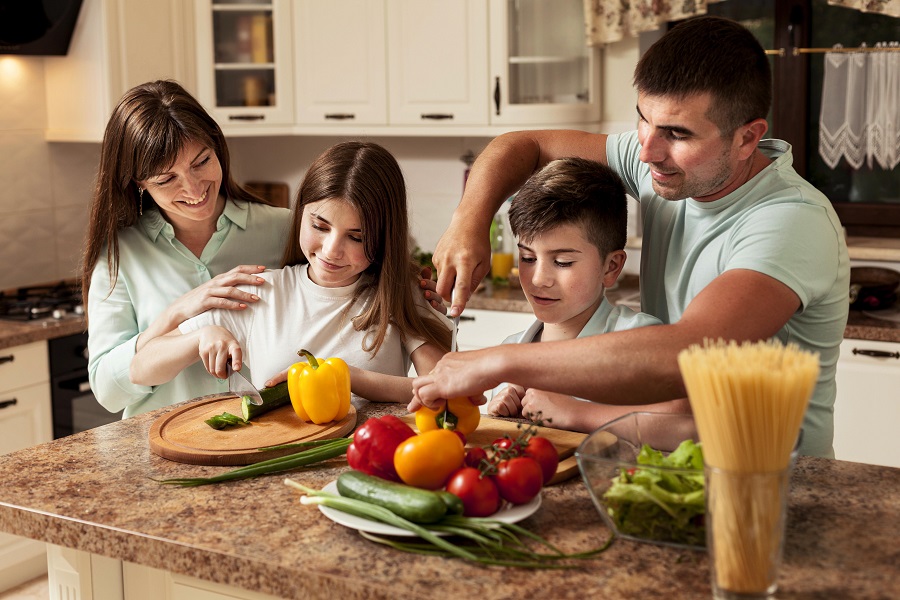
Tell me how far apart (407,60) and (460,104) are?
0.29 metres

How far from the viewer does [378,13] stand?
3.99 m

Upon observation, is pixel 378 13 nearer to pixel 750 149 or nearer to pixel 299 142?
pixel 299 142

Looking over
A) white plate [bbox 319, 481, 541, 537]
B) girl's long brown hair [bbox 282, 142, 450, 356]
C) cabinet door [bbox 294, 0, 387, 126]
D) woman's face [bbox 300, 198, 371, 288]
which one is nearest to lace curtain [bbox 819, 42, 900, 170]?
cabinet door [bbox 294, 0, 387, 126]

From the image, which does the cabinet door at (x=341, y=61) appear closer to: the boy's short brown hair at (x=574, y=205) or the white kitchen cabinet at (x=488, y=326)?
the white kitchen cabinet at (x=488, y=326)

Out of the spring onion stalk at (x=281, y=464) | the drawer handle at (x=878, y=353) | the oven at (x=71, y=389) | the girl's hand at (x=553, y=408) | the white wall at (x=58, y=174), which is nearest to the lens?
the spring onion stalk at (x=281, y=464)

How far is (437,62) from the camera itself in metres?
3.90

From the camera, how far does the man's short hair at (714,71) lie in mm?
1596

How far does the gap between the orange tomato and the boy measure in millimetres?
410

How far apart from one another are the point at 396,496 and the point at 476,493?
4.2 inches

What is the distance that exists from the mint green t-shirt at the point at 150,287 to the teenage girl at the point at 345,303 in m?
0.13

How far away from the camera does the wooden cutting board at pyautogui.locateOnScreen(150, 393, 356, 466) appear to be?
1606 mm

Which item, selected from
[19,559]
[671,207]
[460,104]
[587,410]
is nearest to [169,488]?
[587,410]

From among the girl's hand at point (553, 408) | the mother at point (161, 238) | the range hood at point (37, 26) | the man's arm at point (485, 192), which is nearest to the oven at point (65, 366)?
the range hood at point (37, 26)

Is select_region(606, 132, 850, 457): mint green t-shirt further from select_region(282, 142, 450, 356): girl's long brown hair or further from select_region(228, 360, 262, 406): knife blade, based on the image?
select_region(228, 360, 262, 406): knife blade
